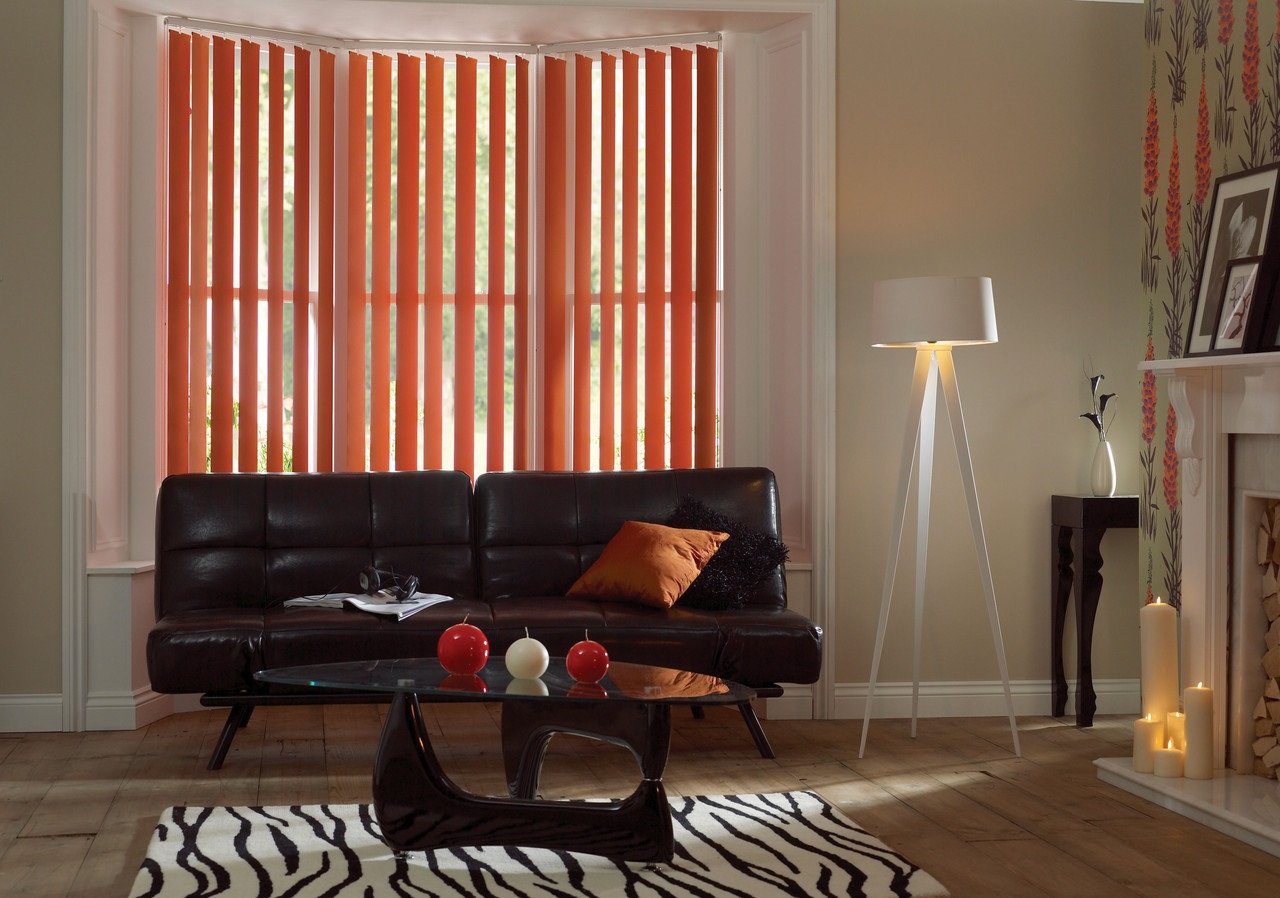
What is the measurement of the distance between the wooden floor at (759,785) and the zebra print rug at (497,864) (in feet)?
0.37

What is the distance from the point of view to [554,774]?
3688mm

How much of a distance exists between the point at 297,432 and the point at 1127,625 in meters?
3.28

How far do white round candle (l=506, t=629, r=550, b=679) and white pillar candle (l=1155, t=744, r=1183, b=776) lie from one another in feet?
6.02

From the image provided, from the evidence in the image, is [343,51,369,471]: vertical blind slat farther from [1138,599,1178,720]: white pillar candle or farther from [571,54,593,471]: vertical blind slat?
[1138,599,1178,720]: white pillar candle

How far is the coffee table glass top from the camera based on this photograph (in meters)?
2.74

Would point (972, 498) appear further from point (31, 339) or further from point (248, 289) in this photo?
point (31, 339)

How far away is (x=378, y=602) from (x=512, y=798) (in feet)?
3.98

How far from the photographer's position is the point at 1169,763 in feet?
11.5

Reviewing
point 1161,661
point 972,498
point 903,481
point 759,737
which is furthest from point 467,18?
point 1161,661

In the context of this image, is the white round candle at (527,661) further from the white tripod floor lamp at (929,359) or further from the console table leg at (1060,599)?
the console table leg at (1060,599)

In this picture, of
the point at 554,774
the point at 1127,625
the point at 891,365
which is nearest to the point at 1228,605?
the point at 1127,625

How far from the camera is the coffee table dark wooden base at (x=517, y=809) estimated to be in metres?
2.82

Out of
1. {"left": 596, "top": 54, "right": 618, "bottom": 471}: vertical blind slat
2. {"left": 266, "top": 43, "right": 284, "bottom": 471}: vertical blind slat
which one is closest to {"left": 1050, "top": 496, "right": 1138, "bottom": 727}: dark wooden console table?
{"left": 596, "top": 54, "right": 618, "bottom": 471}: vertical blind slat

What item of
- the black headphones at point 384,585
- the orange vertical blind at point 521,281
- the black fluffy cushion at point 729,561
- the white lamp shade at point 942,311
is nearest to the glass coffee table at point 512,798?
the black headphones at point 384,585
